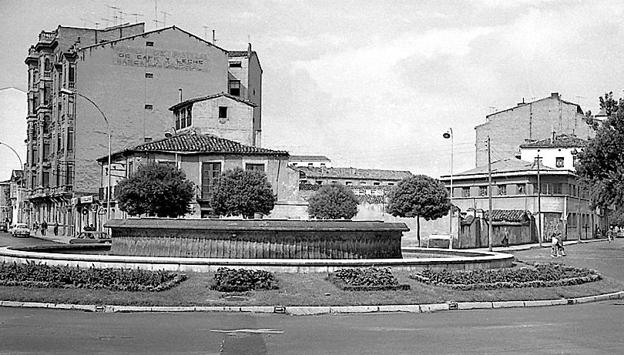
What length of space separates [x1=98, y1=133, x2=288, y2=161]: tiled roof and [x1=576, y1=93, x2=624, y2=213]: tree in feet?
74.6

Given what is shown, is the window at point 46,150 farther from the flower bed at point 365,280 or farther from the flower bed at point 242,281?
the flower bed at point 365,280

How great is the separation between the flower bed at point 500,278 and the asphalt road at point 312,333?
10.2 ft

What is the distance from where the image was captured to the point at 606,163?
59.9 metres

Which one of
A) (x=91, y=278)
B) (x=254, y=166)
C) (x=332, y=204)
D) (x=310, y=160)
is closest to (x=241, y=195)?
(x=332, y=204)

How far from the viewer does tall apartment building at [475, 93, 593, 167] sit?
333 ft

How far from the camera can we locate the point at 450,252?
3591cm

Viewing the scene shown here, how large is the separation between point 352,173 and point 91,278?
8506cm

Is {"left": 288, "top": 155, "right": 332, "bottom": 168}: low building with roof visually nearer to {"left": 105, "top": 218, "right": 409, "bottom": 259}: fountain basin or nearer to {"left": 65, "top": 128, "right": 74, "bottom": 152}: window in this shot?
{"left": 65, "top": 128, "right": 74, "bottom": 152}: window

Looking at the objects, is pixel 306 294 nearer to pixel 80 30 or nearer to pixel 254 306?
pixel 254 306

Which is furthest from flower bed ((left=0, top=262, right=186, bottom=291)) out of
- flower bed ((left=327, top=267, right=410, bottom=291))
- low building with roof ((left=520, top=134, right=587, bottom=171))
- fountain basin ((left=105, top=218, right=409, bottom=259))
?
low building with roof ((left=520, top=134, right=587, bottom=171))

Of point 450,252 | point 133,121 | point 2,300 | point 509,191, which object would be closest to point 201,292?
point 2,300

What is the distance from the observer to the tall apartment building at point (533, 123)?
333ft

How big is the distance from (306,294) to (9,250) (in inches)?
487

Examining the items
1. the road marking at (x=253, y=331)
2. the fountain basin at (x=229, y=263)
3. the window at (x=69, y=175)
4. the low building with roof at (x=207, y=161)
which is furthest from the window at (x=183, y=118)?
the road marking at (x=253, y=331)
